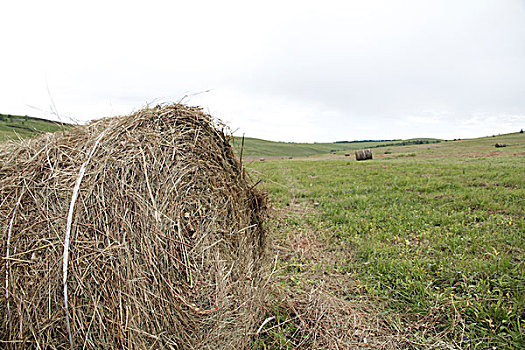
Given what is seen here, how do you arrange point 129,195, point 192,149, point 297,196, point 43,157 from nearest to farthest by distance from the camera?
point 129,195
point 43,157
point 192,149
point 297,196

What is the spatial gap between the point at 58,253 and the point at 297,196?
8.56 m

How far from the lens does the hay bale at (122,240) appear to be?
77.3 inches

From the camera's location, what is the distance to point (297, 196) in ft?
32.9

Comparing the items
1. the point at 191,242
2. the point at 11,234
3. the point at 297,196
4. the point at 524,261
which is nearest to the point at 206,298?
the point at 191,242

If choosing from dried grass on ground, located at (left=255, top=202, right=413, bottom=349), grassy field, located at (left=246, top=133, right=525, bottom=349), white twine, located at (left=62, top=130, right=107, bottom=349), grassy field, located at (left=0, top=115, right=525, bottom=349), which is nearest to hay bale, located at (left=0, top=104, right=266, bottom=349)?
white twine, located at (left=62, top=130, right=107, bottom=349)

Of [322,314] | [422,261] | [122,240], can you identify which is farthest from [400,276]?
[122,240]

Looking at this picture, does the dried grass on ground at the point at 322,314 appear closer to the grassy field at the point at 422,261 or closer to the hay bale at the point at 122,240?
the grassy field at the point at 422,261

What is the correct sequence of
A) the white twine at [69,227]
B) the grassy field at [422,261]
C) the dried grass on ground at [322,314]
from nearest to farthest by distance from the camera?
1. the white twine at [69,227]
2. the dried grass on ground at [322,314]
3. the grassy field at [422,261]

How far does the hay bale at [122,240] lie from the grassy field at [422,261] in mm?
951

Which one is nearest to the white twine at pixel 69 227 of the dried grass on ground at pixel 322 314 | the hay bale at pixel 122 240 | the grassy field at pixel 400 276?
the hay bale at pixel 122 240

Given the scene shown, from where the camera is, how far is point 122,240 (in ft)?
6.76

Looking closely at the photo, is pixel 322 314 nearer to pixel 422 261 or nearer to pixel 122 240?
pixel 422 261

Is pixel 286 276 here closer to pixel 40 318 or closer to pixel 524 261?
pixel 40 318

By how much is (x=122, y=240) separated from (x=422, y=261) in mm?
4334
